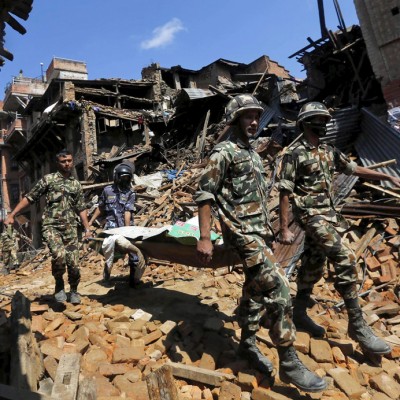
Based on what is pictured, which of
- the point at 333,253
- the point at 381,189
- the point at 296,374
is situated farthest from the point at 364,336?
the point at 381,189

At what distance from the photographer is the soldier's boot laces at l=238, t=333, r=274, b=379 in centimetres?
276

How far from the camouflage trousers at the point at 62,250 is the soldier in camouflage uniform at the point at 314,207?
2.72 meters

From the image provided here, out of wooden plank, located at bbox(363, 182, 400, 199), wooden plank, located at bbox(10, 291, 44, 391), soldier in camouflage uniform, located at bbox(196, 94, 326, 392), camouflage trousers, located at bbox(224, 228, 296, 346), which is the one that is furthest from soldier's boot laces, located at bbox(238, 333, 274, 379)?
wooden plank, located at bbox(363, 182, 400, 199)

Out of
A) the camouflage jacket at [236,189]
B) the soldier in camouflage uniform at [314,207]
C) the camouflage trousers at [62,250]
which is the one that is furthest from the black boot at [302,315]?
the camouflage trousers at [62,250]

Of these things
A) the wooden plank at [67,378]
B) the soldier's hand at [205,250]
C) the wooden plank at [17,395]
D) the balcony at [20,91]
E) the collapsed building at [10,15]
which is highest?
the balcony at [20,91]

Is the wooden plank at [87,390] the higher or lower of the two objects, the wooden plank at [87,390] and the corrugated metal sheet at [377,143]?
the lower

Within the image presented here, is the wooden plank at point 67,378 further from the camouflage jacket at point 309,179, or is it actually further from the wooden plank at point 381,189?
the wooden plank at point 381,189

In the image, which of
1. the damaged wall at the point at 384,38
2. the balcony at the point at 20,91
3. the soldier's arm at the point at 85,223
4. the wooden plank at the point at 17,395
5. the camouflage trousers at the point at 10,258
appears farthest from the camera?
the balcony at the point at 20,91

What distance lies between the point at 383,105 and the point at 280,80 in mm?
5675

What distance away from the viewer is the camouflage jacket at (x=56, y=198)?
178 inches

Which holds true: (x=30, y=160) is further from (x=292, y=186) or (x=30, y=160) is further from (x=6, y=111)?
(x=292, y=186)

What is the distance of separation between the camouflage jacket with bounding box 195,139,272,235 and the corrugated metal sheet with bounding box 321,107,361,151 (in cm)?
745

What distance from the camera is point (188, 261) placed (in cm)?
406

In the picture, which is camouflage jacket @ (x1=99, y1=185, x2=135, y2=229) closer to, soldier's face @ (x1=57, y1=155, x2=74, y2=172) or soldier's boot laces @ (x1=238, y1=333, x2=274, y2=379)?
soldier's face @ (x1=57, y1=155, x2=74, y2=172)
